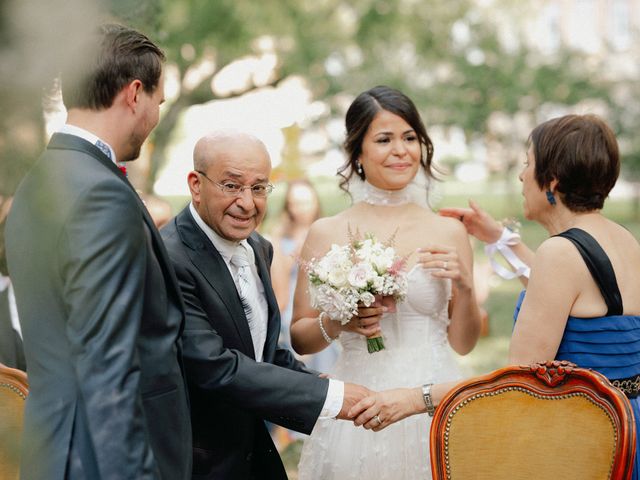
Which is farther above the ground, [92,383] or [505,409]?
[92,383]

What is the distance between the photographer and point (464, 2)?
1585 centimetres

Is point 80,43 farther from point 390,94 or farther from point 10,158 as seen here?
point 390,94

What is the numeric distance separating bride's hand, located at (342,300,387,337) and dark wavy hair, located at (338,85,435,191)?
0.88m

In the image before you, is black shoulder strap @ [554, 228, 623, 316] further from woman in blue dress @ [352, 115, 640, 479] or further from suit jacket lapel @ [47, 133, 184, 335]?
suit jacket lapel @ [47, 133, 184, 335]

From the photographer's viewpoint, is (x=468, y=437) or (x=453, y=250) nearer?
(x=468, y=437)

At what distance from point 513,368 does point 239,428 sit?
1.03 meters

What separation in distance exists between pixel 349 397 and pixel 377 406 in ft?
0.51

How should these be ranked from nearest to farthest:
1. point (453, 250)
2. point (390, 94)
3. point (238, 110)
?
point (453, 250) < point (390, 94) < point (238, 110)

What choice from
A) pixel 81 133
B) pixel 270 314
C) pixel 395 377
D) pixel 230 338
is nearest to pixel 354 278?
pixel 270 314

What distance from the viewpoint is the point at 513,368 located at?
2.66m

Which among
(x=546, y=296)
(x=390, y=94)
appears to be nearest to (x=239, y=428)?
(x=546, y=296)

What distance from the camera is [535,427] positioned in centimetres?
267

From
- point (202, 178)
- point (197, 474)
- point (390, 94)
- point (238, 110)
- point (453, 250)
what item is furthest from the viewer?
point (238, 110)

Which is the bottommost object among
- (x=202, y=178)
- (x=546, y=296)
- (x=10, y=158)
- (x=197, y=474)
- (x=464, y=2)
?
(x=197, y=474)
